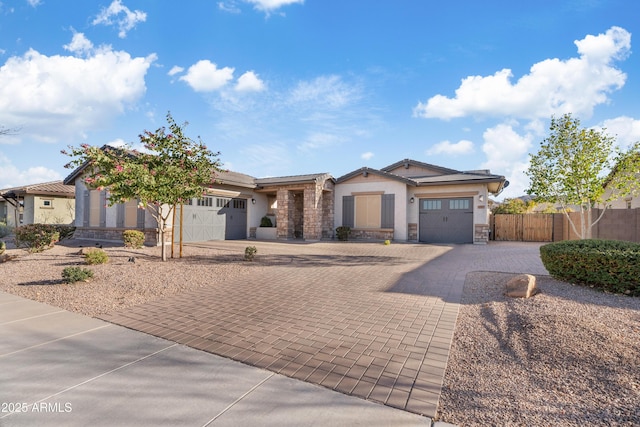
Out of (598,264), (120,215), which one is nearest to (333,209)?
(120,215)

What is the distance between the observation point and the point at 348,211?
62.4ft

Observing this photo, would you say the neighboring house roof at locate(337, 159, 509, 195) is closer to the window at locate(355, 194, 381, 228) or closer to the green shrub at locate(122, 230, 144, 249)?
the window at locate(355, 194, 381, 228)

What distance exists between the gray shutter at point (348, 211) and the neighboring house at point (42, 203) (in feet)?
68.0

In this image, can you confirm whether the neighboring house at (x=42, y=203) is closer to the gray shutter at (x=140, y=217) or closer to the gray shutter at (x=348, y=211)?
the gray shutter at (x=140, y=217)

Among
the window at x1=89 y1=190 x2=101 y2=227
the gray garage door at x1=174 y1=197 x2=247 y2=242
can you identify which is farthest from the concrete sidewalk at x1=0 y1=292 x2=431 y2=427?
the window at x1=89 y1=190 x2=101 y2=227

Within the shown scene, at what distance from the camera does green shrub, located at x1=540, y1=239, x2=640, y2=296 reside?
17.9ft

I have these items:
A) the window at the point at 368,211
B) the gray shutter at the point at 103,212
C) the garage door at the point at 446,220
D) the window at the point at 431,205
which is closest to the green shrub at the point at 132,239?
the gray shutter at the point at 103,212

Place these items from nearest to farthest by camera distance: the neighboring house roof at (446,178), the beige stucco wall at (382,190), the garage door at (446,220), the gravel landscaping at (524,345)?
the gravel landscaping at (524,345)
the neighboring house roof at (446,178)
the garage door at (446,220)
the beige stucco wall at (382,190)

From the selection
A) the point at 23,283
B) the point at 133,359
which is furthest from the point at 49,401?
the point at 23,283

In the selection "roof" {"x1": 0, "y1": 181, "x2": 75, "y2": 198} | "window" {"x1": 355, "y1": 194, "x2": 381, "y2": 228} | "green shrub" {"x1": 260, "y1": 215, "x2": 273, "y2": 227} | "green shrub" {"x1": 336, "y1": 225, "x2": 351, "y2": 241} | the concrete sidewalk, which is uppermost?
"roof" {"x1": 0, "y1": 181, "x2": 75, "y2": 198}

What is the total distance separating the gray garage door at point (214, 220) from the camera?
15.6 m

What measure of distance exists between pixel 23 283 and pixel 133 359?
5.97 meters

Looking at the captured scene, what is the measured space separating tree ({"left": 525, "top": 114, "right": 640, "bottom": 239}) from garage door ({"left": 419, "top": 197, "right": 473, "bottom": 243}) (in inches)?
292

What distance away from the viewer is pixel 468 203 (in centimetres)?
1695
